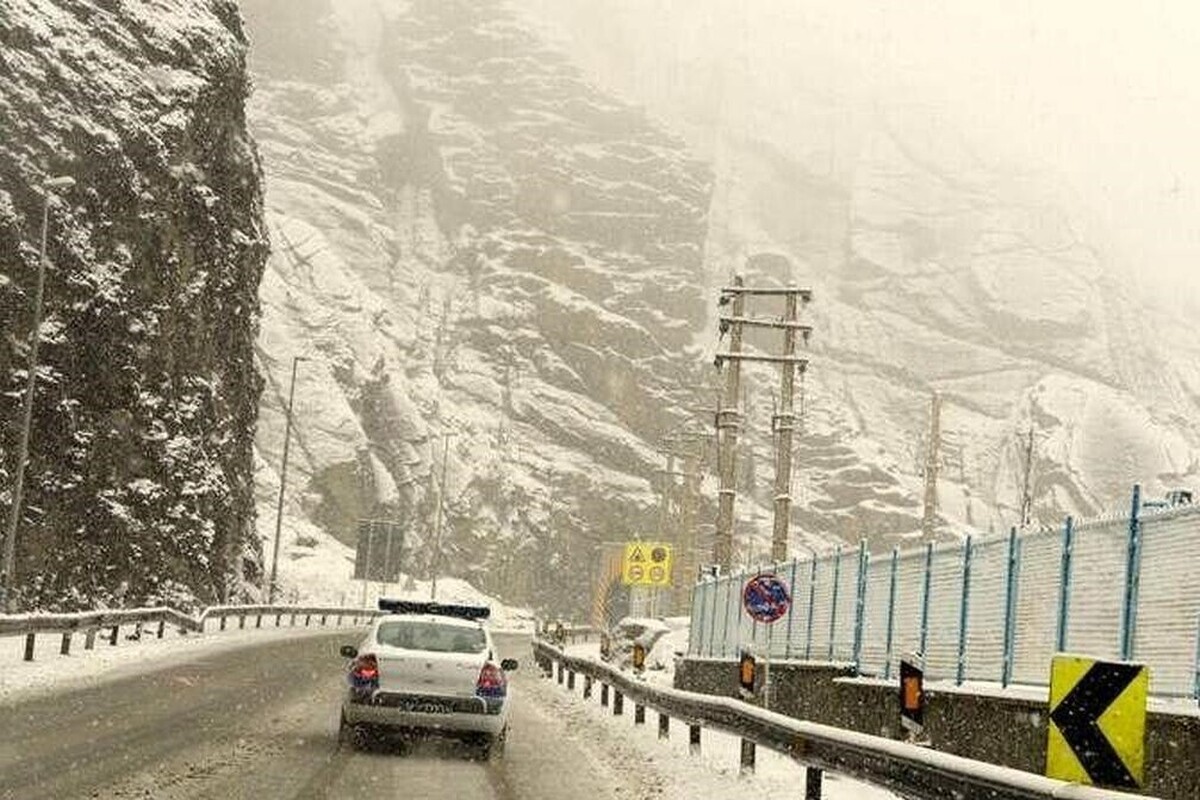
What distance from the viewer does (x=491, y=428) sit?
138000mm

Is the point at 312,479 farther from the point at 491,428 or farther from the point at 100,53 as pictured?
the point at 100,53

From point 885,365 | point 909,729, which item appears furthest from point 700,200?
point 909,729

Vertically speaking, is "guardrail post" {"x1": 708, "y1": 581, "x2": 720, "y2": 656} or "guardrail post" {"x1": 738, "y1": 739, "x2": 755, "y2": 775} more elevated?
"guardrail post" {"x1": 708, "y1": 581, "x2": 720, "y2": 656}

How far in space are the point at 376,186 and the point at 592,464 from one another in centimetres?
4764

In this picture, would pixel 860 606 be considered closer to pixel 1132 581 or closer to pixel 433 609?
pixel 433 609

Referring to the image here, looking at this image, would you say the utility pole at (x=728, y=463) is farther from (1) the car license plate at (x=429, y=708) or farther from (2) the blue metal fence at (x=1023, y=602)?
(1) the car license plate at (x=429, y=708)

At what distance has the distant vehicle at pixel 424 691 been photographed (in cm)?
1455

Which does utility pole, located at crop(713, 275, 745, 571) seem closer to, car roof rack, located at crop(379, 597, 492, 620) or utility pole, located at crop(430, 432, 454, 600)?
car roof rack, located at crop(379, 597, 492, 620)

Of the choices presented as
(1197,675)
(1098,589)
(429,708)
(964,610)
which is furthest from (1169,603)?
(429,708)

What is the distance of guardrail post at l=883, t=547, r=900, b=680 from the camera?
67.3 feet

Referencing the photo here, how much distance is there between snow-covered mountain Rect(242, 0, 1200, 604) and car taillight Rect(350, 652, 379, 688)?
9015 cm

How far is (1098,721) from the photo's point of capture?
23.3ft

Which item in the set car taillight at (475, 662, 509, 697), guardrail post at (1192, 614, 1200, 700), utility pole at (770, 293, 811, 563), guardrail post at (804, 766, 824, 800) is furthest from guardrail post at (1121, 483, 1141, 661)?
utility pole at (770, 293, 811, 563)

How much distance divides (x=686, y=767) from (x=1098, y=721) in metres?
8.40
